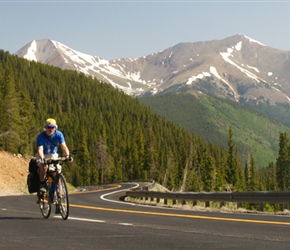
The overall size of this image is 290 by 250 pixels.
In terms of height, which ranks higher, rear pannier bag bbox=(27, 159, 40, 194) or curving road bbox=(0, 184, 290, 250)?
rear pannier bag bbox=(27, 159, 40, 194)

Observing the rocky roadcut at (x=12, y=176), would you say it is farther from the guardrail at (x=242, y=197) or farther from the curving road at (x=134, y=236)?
the curving road at (x=134, y=236)

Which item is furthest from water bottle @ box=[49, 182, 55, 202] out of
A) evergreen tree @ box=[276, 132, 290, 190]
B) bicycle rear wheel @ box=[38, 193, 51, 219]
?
evergreen tree @ box=[276, 132, 290, 190]

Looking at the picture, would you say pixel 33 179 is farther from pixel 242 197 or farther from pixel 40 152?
pixel 242 197

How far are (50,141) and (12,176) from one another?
43.9m

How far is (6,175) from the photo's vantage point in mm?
52750

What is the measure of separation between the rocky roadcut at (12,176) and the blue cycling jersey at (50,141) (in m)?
36.5

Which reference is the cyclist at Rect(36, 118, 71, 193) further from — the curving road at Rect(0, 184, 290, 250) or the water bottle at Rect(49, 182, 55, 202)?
the curving road at Rect(0, 184, 290, 250)

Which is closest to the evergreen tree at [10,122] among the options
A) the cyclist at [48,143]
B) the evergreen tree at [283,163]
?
the evergreen tree at [283,163]

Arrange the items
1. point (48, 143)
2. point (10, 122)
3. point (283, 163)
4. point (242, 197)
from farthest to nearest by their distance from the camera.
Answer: point (283, 163) < point (10, 122) < point (242, 197) < point (48, 143)

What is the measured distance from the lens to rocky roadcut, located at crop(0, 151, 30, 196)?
48.7 meters

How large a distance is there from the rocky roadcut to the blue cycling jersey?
36.5 meters

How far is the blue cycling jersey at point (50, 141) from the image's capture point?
11.2m

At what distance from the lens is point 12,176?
53.4 m

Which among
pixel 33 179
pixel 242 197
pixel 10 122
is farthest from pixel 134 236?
pixel 10 122
